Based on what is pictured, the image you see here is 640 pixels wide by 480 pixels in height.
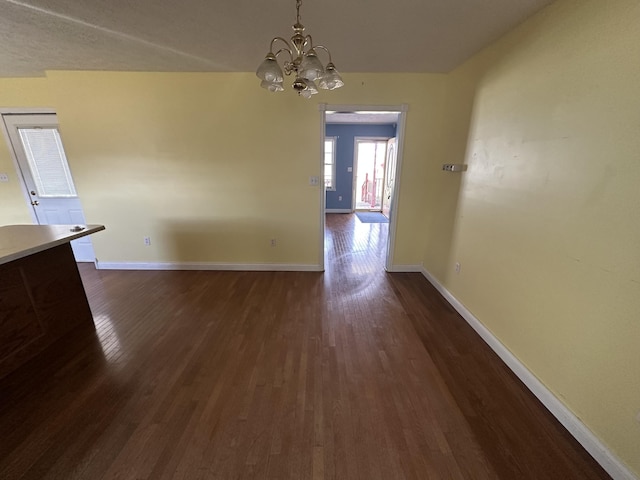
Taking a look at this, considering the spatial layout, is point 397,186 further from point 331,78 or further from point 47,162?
point 47,162

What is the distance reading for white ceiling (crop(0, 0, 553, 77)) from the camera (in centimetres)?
165

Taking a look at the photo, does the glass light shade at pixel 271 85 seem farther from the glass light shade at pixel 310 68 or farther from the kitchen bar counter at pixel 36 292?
the kitchen bar counter at pixel 36 292

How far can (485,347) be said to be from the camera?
2102mm

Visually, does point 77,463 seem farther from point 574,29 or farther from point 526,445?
point 574,29

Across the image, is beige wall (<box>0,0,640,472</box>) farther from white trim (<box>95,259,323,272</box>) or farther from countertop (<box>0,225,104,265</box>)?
countertop (<box>0,225,104,265</box>)

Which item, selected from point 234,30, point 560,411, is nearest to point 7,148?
point 234,30

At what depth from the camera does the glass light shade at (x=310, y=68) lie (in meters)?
1.20

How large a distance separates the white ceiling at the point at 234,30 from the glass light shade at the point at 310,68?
2.34 ft

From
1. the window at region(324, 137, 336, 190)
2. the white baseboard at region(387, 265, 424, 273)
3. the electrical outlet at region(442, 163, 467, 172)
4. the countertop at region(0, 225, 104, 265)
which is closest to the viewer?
the countertop at region(0, 225, 104, 265)

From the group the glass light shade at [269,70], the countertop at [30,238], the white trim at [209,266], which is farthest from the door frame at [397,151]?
the countertop at [30,238]

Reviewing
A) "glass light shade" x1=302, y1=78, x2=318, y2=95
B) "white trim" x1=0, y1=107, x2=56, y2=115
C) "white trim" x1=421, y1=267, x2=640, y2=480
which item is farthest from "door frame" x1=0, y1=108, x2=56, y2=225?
"white trim" x1=421, y1=267, x2=640, y2=480

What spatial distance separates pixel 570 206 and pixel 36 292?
3.72 m

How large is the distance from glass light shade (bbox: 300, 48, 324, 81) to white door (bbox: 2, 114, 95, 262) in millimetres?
3897

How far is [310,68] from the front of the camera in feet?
3.95
